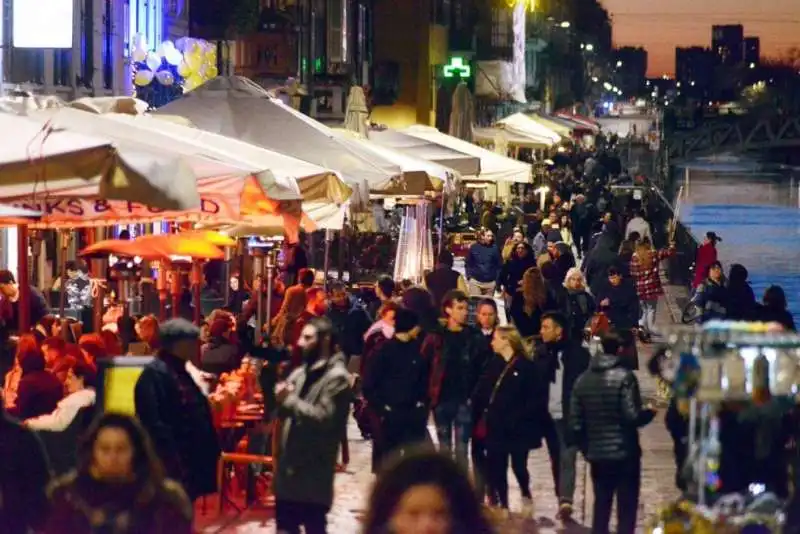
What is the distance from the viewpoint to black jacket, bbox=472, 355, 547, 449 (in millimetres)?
12938

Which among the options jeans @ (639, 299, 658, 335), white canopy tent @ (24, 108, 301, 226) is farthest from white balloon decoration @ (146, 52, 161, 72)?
white canopy tent @ (24, 108, 301, 226)

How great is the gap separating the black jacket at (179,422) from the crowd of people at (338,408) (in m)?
0.01

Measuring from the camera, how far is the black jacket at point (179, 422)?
981 centimetres

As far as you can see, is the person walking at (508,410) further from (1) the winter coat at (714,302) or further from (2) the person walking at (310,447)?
(1) the winter coat at (714,302)

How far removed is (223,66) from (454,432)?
2209 centimetres

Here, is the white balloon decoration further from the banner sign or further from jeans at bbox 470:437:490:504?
jeans at bbox 470:437:490:504

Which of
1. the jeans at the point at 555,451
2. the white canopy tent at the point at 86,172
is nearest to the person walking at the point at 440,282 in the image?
the jeans at the point at 555,451

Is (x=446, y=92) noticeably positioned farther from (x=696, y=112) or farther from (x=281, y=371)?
(x=696, y=112)

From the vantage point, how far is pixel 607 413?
1138 cm

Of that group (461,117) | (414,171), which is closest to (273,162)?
(414,171)

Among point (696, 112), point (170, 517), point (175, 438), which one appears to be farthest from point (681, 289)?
point (696, 112)

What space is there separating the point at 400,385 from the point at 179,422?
2.98 meters

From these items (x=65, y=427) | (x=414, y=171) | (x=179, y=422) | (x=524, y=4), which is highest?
(x=524, y=4)

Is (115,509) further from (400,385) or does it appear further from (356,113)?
(356,113)
